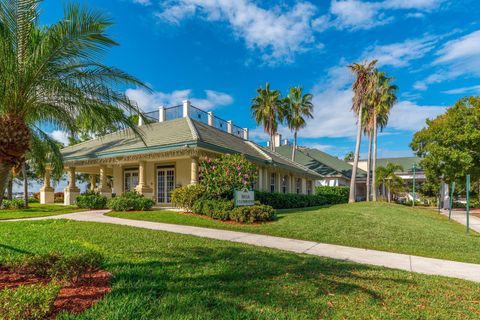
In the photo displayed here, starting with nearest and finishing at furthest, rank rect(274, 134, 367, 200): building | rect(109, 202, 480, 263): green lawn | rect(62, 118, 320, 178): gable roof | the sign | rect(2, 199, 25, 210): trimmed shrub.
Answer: rect(109, 202, 480, 263): green lawn → the sign → rect(62, 118, 320, 178): gable roof → rect(2, 199, 25, 210): trimmed shrub → rect(274, 134, 367, 200): building

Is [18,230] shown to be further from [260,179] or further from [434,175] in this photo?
[434,175]

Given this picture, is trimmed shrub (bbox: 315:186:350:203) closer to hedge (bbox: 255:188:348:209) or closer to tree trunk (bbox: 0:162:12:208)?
hedge (bbox: 255:188:348:209)

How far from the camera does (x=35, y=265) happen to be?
5039mm

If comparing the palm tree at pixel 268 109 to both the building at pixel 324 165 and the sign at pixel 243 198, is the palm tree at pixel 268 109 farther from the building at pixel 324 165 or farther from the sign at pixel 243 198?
the sign at pixel 243 198

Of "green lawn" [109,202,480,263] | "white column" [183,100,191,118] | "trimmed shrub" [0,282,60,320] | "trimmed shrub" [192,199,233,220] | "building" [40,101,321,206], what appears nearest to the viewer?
"trimmed shrub" [0,282,60,320]

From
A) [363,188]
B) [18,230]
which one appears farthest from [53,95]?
[363,188]

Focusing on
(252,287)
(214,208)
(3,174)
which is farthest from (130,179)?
(252,287)

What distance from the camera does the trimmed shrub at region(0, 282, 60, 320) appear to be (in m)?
3.21

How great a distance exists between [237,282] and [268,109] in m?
29.7

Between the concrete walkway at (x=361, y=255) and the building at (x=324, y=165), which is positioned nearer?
the concrete walkway at (x=361, y=255)

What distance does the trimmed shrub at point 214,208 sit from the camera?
41.3 feet

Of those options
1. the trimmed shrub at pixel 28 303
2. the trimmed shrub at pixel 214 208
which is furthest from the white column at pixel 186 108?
the trimmed shrub at pixel 28 303

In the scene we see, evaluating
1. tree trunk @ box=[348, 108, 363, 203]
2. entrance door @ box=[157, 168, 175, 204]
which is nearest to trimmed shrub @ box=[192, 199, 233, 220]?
entrance door @ box=[157, 168, 175, 204]

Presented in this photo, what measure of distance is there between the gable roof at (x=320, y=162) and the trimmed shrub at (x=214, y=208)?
26.2 m
